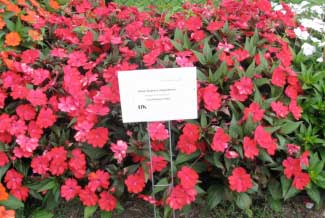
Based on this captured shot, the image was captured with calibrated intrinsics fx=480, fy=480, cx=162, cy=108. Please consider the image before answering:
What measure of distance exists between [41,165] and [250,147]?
1354 millimetres

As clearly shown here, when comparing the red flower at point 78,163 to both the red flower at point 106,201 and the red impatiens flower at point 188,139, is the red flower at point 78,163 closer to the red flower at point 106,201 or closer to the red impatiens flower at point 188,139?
the red flower at point 106,201

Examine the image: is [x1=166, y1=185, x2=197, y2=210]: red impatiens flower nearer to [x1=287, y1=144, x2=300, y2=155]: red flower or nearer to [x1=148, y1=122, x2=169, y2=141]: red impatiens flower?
[x1=148, y1=122, x2=169, y2=141]: red impatiens flower

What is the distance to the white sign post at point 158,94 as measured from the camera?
2.77 metres

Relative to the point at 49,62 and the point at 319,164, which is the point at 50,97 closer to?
the point at 49,62

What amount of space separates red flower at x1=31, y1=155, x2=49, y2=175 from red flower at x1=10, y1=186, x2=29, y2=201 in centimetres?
18

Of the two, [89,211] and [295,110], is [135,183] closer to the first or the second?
[89,211]

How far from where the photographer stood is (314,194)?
325 centimetres

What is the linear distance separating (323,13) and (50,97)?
254cm

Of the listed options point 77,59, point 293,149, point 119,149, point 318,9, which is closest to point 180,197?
point 119,149

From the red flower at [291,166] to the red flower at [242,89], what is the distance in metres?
0.51

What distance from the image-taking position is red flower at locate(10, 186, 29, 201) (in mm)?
3171

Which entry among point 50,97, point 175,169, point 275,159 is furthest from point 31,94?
point 275,159

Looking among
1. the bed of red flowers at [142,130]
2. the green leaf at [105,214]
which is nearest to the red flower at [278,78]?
the bed of red flowers at [142,130]

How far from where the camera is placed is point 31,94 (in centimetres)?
327
